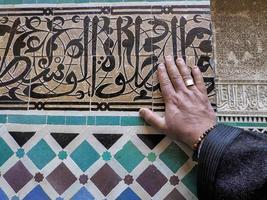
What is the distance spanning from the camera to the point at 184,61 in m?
1.08

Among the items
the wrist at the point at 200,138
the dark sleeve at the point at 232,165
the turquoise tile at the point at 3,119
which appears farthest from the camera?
the turquoise tile at the point at 3,119

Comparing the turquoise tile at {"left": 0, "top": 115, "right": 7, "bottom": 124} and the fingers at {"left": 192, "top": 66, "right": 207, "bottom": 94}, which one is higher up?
the fingers at {"left": 192, "top": 66, "right": 207, "bottom": 94}

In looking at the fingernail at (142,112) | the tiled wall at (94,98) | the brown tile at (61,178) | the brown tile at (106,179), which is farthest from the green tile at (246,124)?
the brown tile at (61,178)

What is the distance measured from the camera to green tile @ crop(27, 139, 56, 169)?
3.36 ft

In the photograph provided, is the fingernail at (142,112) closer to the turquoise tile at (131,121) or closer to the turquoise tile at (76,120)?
the turquoise tile at (131,121)

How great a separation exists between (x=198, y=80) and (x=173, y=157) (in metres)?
0.22

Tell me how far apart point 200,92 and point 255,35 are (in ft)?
0.95

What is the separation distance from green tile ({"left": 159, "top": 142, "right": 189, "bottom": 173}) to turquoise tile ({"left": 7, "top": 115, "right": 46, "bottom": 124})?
33cm

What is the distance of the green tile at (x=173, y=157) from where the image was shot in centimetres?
102

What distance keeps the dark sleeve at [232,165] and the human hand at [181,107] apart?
54 millimetres

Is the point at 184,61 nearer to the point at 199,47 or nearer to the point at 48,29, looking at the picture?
the point at 199,47

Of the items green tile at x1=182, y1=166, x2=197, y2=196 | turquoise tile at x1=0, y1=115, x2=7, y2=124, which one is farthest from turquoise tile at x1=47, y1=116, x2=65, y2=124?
green tile at x1=182, y1=166, x2=197, y2=196

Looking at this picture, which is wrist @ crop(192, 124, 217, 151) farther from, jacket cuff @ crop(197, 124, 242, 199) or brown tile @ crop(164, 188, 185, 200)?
brown tile @ crop(164, 188, 185, 200)

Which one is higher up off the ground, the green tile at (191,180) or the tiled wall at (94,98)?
the tiled wall at (94,98)
